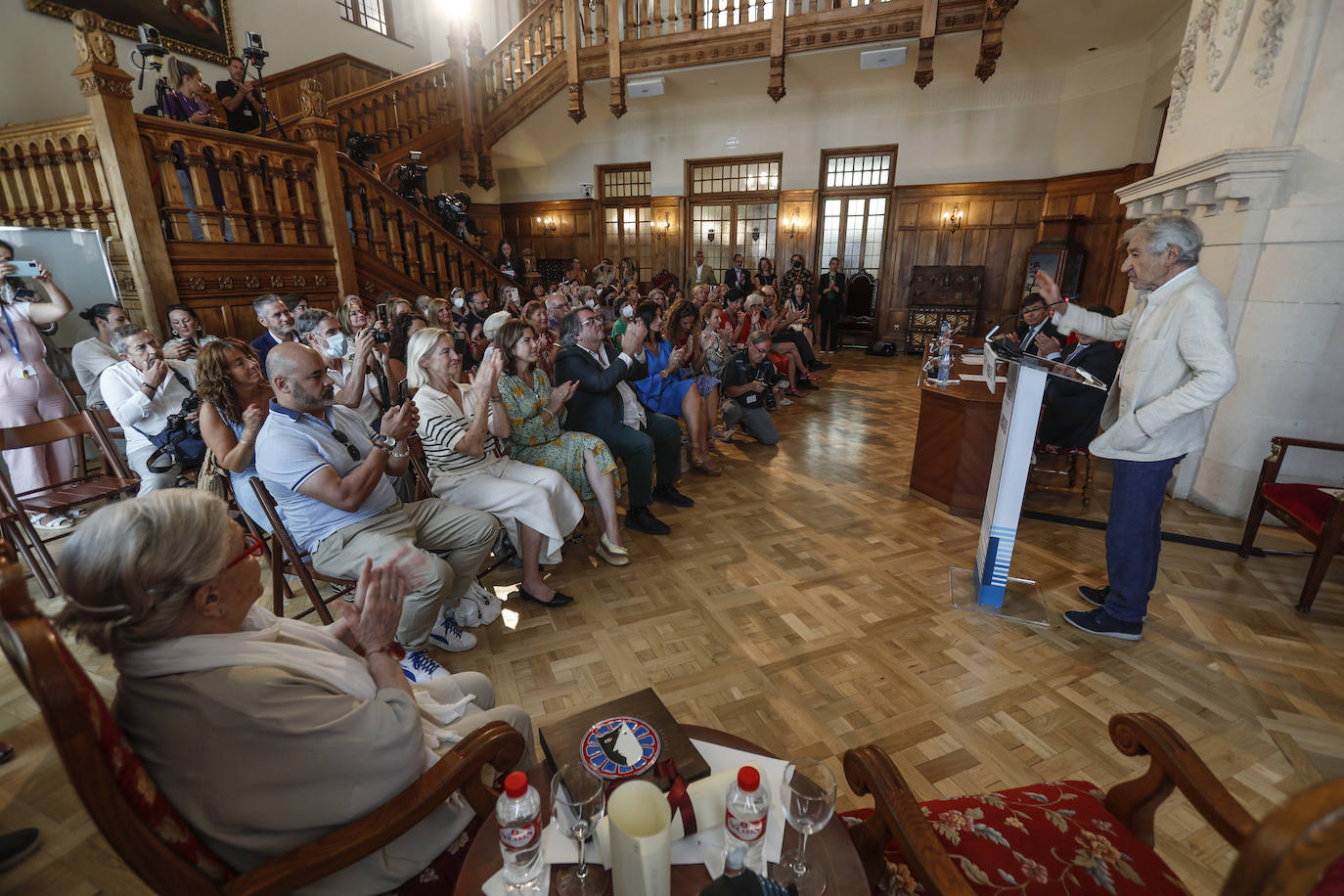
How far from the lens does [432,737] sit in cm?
127

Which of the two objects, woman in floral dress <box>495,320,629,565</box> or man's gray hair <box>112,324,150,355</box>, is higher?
man's gray hair <box>112,324,150,355</box>

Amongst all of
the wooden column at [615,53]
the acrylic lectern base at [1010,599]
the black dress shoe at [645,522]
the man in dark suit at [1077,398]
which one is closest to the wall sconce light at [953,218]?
the wooden column at [615,53]

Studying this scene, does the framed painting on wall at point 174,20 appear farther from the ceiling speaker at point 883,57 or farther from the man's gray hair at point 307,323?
the ceiling speaker at point 883,57

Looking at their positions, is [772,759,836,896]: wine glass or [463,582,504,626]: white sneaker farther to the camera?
[463,582,504,626]: white sneaker

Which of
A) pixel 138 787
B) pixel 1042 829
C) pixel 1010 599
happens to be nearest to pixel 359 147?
pixel 138 787

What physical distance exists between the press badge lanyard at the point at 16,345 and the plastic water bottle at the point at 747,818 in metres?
4.80

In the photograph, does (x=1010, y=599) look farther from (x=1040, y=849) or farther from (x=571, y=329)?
(x=571, y=329)

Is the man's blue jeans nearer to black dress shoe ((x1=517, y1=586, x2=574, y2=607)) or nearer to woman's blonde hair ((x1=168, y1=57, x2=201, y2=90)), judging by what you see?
black dress shoe ((x1=517, y1=586, x2=574, y2=607))

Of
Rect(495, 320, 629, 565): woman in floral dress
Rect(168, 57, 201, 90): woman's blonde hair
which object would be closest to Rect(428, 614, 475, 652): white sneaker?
Rect(495, 320, 629, 565): woman in floral dress

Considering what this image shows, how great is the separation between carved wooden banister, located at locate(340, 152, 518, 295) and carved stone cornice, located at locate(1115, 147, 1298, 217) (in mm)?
6667

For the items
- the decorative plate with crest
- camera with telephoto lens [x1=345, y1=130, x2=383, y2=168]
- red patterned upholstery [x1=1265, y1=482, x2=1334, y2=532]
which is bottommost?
red patterned upholstery [x1=1265, y1=482, x2=1334, y2=532]

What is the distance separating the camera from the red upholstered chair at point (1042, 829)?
3.23 ft

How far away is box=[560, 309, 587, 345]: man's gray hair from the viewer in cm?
338

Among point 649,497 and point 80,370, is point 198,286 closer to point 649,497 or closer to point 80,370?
point 80,370
